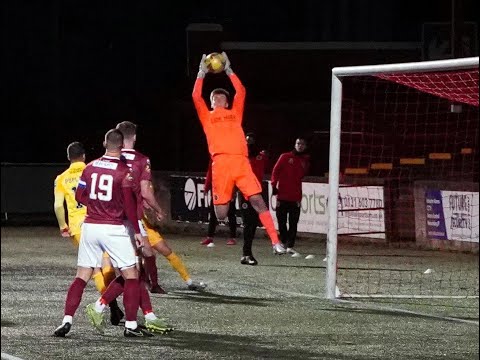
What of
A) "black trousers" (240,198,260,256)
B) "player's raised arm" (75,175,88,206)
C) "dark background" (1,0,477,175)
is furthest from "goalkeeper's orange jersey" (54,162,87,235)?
"dark background" (1,0,477,175)

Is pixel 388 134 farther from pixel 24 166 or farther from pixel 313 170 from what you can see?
pixel 313 170

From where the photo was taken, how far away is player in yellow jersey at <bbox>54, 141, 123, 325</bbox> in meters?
11.7

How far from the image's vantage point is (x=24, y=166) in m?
31.7

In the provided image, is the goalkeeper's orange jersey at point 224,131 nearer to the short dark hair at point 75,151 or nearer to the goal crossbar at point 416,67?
the goal crossbar at point 416,67

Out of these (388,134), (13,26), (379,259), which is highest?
(13,26)

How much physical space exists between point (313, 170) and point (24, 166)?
11.7m

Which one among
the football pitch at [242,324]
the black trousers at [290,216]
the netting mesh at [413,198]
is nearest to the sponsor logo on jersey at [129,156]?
the football pitch at [242,324]

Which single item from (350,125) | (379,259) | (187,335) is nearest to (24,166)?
(350,125)

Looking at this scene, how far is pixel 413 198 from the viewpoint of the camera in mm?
21828

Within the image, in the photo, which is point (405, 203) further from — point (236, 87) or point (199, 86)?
point (199, 86)

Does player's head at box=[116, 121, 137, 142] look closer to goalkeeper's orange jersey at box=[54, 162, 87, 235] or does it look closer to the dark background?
goalkeeper's orange jersey at box=[54, 162, 87, 235]

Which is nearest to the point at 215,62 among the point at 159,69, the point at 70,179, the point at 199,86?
the point at 199,86

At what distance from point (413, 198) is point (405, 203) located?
0.34 m

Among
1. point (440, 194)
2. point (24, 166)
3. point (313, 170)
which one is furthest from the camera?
point (313, 170)
